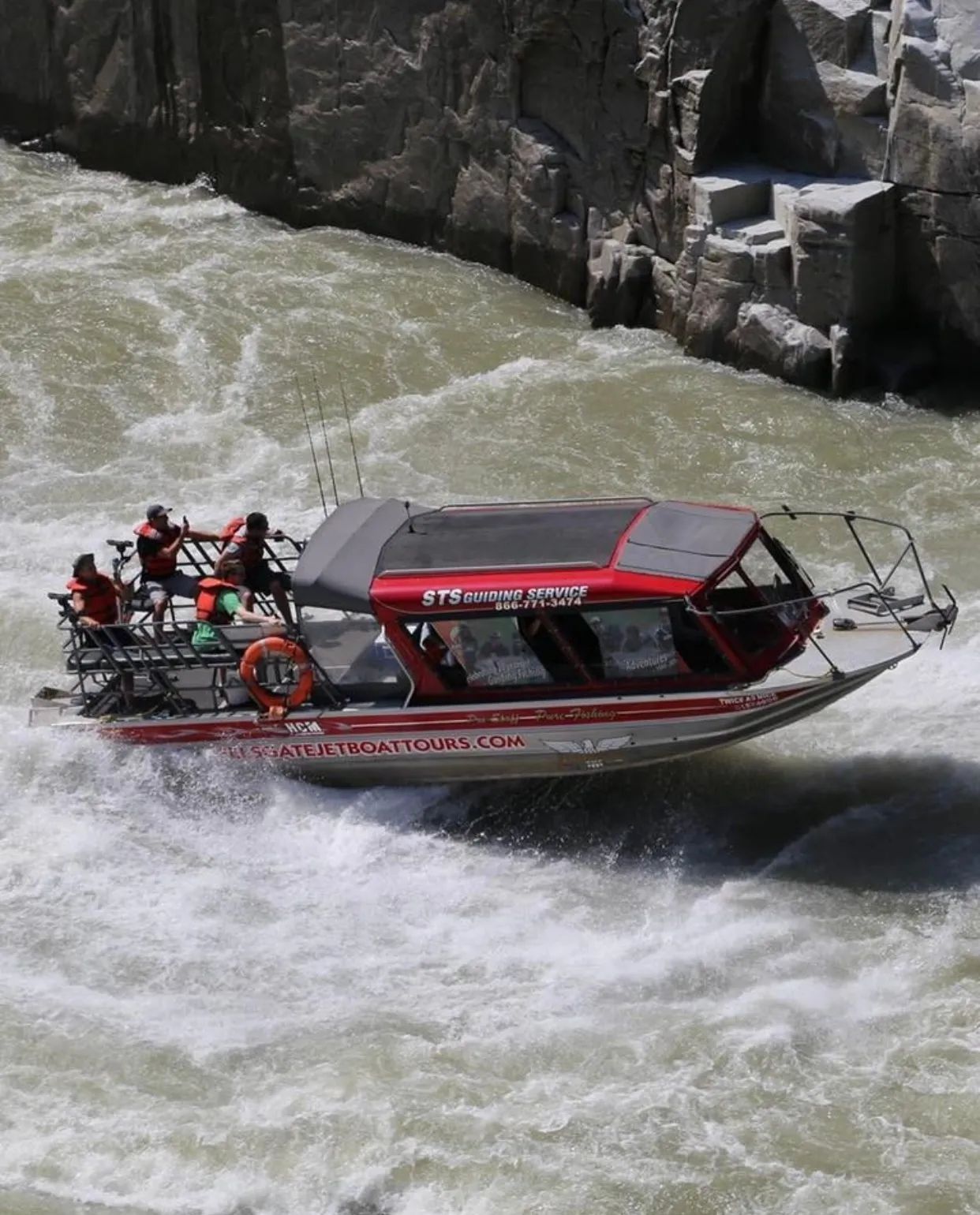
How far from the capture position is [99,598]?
15781 mm

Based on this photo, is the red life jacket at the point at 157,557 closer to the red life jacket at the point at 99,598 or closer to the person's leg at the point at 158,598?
the person's leg at the point at 158,598

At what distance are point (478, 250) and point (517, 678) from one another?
1219 cm

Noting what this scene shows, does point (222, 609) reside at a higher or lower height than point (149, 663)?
higher

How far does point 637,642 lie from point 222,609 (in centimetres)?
337

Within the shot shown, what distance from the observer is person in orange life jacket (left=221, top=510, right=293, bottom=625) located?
52.6 feet

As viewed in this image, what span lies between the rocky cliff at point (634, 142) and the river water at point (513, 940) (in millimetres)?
1592

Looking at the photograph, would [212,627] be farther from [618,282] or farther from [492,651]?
[618,282]

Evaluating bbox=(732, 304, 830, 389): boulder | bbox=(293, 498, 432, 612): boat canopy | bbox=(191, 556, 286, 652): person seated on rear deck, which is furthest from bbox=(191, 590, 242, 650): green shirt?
bbox=(732, 304, 830, 389): boulder

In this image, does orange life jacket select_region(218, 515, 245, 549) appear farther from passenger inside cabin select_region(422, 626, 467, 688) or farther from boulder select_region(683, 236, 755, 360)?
boulder select_region(683, 236, 755, 360)

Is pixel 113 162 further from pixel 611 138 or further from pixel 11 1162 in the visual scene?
pixel 11 1162

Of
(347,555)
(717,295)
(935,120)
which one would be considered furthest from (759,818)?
(935,120)

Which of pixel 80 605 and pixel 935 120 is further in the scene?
pixel 935 120

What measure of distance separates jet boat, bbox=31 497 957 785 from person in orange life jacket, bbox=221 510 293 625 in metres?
0.50

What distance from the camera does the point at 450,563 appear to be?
576 inches
